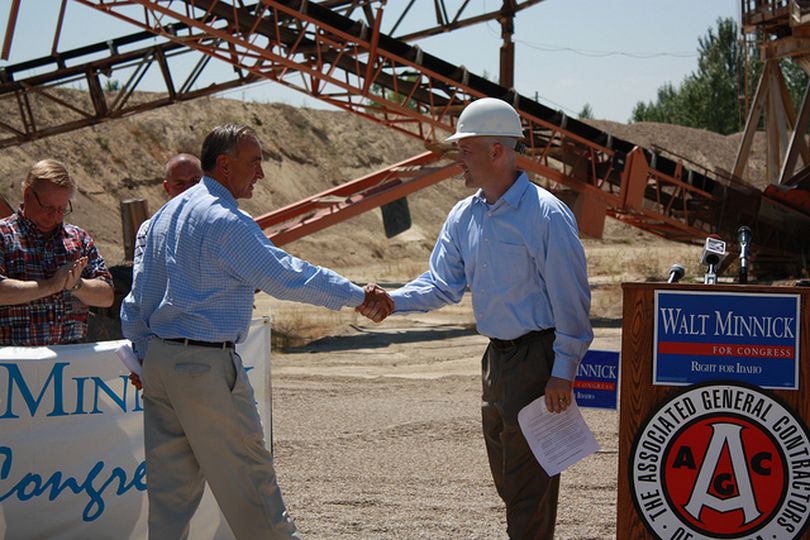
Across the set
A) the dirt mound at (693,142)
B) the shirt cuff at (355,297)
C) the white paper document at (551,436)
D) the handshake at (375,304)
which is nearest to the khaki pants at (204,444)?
the shirt cuff at (355,297)

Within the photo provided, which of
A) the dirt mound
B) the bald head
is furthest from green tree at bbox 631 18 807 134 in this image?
the bald head

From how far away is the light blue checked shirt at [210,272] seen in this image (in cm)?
428

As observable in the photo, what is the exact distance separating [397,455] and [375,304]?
3.43m

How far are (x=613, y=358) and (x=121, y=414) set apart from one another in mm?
2609

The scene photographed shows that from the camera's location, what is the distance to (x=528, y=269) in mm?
4578

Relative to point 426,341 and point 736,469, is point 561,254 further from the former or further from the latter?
point 426,341

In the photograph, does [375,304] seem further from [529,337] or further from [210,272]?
[210,272]

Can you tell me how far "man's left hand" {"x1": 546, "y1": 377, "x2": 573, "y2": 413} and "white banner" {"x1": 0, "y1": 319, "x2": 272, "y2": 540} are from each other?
224 cm

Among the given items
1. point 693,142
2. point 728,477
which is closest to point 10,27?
point 728,477

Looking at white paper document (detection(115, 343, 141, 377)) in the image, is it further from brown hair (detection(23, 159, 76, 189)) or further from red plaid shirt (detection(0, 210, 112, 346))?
brown hair (detection(23, 159, 76, 189))

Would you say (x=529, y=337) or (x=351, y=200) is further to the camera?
(x=351, y=200)

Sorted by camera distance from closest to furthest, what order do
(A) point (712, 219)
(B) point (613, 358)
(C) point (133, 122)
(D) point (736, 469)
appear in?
(D) point (736, 469) < (B) point (613, 358) < (A) point (712, 219) < (C) point (133, 122)

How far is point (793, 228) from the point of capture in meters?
19.7

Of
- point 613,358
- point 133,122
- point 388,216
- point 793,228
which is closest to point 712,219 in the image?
point 793,228
